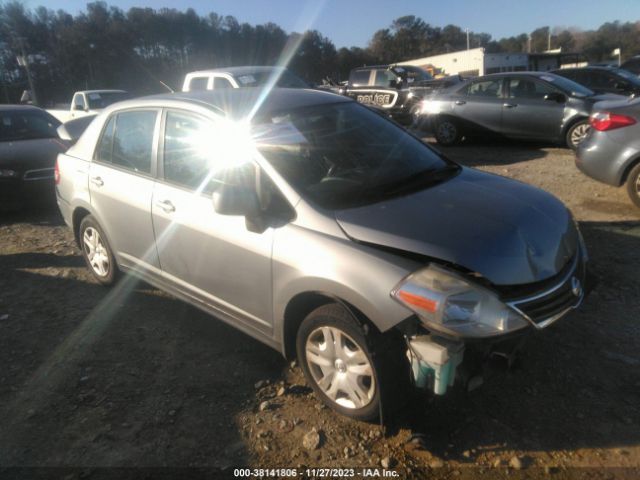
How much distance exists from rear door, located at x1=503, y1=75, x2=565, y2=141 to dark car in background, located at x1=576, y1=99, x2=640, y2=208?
3.38 meters

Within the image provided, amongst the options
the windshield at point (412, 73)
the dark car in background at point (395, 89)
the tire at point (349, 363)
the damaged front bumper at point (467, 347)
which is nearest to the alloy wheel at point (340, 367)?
the tire at point (349, 363)

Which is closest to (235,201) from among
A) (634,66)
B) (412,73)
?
(412,73)

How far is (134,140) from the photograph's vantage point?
12.6 feet

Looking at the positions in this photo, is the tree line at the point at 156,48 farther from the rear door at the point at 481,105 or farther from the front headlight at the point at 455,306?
the front headlight at the point at 455,306

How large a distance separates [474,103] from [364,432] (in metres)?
9.11

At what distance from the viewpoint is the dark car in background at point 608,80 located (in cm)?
1165

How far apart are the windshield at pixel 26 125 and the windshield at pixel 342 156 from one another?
637 cm

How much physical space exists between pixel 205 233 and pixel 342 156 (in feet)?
3.28

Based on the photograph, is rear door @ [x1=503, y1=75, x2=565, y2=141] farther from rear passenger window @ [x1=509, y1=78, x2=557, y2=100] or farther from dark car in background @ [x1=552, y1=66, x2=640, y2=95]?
dark car in background @ [x1=552, y1=66, x2=640, y2=95]

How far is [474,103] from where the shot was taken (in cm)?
1034

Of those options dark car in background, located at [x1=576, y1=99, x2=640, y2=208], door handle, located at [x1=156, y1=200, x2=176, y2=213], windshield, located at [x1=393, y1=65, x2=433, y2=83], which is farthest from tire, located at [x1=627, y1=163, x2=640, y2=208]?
windshield, located at [x1=393, y1=65, x2=433, y2=83]

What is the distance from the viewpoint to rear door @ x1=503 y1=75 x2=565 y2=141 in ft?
30.6

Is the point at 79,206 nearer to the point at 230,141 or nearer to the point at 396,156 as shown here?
the point at 230,141

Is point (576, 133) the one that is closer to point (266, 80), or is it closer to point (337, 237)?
point (266, 80)
